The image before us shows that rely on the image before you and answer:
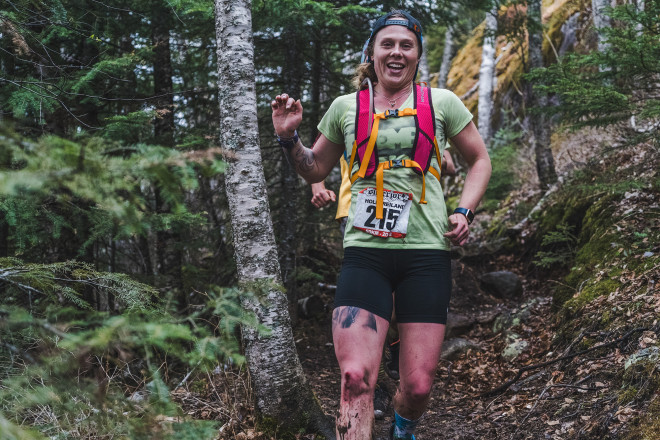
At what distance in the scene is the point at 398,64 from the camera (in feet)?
10.7

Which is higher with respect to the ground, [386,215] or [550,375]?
[386,215]

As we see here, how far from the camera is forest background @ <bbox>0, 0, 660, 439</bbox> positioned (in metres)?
1.48

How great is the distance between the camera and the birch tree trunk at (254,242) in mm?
4078

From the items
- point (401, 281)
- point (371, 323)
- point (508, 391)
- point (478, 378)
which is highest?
point (401, 281)

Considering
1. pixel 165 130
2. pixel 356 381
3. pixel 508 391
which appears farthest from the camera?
pixel 165 130

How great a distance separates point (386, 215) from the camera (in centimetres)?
302

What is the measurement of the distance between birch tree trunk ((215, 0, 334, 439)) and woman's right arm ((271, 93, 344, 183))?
0.76 meters

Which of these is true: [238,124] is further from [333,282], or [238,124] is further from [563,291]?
[333,282]

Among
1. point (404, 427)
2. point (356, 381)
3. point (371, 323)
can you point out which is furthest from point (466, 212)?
point (404, 427)

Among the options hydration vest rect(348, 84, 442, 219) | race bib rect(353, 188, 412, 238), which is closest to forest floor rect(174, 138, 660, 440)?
race bib rect(353, 188, 412, 238)

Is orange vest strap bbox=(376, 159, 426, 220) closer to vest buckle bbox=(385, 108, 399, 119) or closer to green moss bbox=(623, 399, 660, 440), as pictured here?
vest buckle bbox=(385, 108, 399, 119)

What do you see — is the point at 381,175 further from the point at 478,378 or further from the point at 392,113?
the point at 478,378

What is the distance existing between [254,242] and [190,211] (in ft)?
11.8

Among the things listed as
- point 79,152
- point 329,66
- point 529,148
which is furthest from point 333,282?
point 79,152
